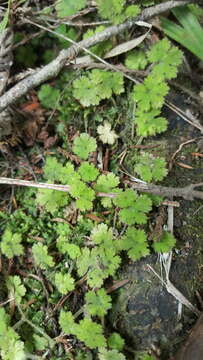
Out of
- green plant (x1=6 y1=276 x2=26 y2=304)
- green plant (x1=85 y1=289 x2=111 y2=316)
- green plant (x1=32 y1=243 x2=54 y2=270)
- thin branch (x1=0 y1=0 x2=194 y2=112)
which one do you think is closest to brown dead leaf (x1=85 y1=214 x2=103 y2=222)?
green plant (x1=32 y1=243 x2=54 y2=270)

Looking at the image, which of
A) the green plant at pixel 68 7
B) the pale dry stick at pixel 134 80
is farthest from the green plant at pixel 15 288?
the green plant at pixel 68 7

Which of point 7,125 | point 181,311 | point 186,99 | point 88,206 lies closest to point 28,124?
point 7,125

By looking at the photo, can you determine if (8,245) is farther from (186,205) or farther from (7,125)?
(186,205)

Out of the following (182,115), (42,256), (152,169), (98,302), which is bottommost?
(98,302)

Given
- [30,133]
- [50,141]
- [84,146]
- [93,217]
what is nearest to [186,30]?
[84,146]

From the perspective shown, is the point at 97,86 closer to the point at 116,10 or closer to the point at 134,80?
the point at 134,80

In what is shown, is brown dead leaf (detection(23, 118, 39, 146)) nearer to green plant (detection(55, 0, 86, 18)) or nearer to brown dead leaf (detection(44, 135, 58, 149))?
brown dead leaf (detection(44, 135, 58, 149))
